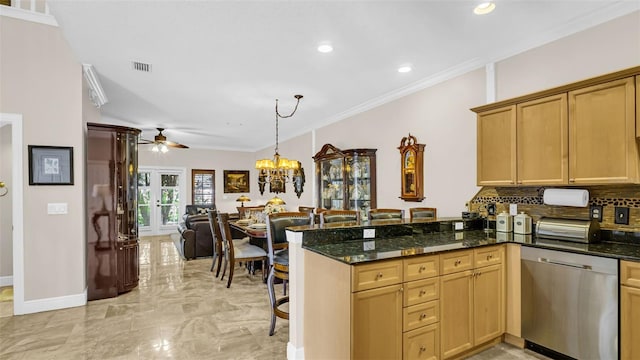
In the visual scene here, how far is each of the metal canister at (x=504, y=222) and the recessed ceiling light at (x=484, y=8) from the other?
1.88m

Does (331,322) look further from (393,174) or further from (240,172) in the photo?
(240,172)

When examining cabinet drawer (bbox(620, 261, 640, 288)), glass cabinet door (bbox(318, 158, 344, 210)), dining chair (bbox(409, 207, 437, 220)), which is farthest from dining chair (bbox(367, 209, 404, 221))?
cabinet drawer (bbox(620, 261, 640, 288))

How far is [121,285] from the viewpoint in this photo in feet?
13.5

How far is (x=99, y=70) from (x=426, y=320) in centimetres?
442

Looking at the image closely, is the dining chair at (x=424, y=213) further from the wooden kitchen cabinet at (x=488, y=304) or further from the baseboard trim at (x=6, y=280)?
the baseboard trim at (x=6, y=280)

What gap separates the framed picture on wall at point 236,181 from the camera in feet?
34.9

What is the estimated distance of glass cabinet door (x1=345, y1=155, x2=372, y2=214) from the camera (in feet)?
17.3

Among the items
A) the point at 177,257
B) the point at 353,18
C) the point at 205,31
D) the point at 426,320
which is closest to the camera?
the point at 426,320

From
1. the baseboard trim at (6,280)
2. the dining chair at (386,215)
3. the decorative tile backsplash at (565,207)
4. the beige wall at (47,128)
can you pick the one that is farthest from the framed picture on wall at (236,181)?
the decorative tile backsplash at (565,207)

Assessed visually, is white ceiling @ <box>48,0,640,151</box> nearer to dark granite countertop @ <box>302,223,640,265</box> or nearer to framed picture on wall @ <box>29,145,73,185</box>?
framed picture on wall @ <box>29,145,73,185</box>

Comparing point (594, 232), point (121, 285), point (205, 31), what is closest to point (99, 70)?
point (205, 31)

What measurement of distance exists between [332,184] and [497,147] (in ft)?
10.6

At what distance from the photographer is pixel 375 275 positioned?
1.95m

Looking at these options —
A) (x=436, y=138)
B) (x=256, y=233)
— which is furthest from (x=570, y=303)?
(x=256, y=233)
